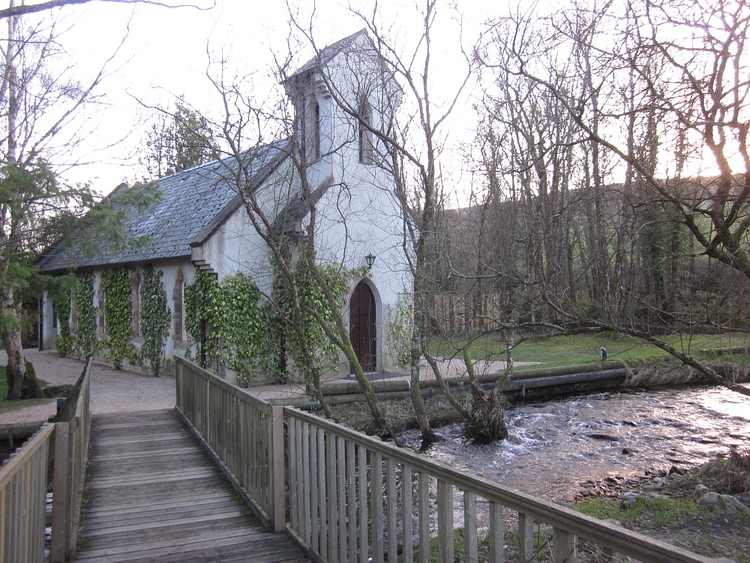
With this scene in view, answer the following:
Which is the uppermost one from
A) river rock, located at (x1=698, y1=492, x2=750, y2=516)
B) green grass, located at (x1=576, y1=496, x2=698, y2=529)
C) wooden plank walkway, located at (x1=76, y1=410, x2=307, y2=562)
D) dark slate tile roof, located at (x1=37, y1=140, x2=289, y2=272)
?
dark slate tile roof, located at (x1=37, y1=140, x2=289, y2=272)

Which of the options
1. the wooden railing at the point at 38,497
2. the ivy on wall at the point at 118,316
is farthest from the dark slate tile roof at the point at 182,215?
the wooden railing at the point at 38,497

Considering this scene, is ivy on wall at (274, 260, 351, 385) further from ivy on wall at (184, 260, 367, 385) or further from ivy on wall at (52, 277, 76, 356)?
ivy on wall at (52, 277, 76, 356)

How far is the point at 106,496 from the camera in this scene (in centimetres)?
655

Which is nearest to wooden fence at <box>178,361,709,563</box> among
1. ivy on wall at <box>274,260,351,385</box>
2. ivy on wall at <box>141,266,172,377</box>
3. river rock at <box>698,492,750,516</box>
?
river rock at <box>698,492,750,516</box>

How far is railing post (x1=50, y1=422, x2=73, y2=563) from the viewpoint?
15.4 ft

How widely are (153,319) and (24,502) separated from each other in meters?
15.1

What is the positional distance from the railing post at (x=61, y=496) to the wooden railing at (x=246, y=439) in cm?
151

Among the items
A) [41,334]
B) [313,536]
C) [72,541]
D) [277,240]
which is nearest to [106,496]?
[72,541]

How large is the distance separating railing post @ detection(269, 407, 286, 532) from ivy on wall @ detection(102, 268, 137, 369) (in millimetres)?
15190

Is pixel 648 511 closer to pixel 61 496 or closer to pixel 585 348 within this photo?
pixel 61 496

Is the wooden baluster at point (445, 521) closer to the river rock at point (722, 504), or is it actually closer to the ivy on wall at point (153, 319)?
the river rock at point (722, 504)

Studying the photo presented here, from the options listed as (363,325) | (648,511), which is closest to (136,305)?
(363,325)

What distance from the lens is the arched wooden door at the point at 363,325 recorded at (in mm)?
17484

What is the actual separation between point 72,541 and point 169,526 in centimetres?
86
